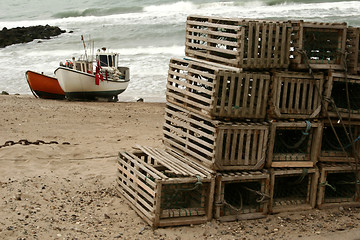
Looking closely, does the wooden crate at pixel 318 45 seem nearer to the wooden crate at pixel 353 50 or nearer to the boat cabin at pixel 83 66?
the wooden crate at pixel 353 50

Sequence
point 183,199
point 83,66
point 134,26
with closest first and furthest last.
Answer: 1. point 183,199
2. point 83,66
3. point 134,26

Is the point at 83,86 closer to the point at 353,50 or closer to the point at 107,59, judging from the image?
the point at 107,59

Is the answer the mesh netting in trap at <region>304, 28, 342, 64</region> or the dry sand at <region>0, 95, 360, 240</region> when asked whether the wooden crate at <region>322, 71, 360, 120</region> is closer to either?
the mesh netting in trap at <region>304, 28, 342, 64</region>

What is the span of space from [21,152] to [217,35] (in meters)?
4.16

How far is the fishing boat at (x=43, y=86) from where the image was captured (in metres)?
17.7

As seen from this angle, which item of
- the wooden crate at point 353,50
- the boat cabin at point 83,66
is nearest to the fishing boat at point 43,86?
the boat cabin at point 83,66

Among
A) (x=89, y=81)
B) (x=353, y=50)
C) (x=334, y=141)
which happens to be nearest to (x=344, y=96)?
(x=334, y=141)

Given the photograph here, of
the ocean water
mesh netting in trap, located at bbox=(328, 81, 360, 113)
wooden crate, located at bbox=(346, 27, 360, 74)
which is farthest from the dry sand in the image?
the ocean water

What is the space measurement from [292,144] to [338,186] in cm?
99

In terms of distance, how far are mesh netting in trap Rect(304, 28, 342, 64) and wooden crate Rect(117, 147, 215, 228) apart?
2264 mm

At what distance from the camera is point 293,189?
299 inches

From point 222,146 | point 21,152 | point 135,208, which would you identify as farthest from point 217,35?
point 21,152

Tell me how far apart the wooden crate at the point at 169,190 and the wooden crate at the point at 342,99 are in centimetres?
194

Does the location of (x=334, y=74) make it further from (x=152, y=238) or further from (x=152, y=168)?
(x=152, y=238)
